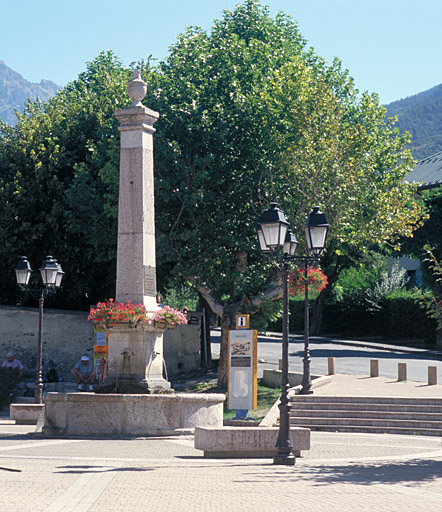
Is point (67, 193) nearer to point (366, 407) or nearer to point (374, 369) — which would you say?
point (374, 369)

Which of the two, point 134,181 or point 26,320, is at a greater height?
point 134,181

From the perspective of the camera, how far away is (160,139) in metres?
28.7

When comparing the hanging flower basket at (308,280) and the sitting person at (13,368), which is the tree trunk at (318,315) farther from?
the sitting person at (13,368)

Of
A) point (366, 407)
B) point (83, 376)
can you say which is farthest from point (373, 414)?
point (83, 376)

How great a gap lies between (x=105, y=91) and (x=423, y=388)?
16.7 metres

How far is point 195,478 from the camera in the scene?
35.5 ft

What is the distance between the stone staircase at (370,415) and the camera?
21672mm

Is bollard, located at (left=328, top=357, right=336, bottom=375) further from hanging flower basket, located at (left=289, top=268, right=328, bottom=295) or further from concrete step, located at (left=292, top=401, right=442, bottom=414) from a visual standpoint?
concrete step, located at (left=292, top=401, right=442, bottom=414)

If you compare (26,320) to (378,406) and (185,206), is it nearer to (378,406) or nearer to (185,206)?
(185,206)

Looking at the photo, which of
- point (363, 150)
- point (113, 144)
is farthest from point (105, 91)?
point (363, 150)

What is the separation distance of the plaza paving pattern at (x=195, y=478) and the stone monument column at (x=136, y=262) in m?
1.60

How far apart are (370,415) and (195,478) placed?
1249 cm

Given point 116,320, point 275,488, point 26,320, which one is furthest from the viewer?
point 26,320

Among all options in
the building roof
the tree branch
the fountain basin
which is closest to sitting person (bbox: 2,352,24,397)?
the tree branch
